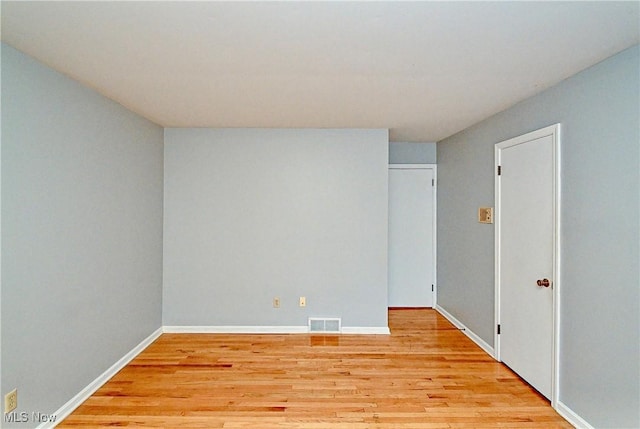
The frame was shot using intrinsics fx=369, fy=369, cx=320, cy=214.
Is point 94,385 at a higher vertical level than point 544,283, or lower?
lower

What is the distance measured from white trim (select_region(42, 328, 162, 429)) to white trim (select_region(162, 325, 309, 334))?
33 centimetres

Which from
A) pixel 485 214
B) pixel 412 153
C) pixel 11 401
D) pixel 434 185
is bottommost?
pixel 11 401

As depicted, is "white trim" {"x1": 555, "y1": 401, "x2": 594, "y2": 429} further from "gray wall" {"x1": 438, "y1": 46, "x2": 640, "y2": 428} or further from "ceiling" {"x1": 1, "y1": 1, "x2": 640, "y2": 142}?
"ceiling" {"x1": 1, "y1": 1, "x2": 640, "y2": 142}

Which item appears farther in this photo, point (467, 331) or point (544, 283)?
point (467, 331)

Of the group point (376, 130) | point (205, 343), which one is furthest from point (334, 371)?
point (376, 130)

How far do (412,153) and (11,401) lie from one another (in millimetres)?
4821

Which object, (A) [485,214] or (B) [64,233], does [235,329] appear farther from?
(A) [485,214]

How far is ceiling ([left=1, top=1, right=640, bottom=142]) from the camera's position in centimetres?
170

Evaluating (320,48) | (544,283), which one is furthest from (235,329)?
(320,48)

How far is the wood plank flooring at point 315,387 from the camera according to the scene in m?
2.54

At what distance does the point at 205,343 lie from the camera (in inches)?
156

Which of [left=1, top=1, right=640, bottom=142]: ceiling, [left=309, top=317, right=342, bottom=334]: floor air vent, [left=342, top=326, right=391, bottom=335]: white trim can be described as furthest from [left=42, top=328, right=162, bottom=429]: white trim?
[left=1, top=1, right=640, bottom=142]: ceiling

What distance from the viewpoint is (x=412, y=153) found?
17.3 feet

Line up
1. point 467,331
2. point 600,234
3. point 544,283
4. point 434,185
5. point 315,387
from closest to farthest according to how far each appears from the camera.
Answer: point 600,234 → point 544,283 → point 315,387 → point 467,331 → point 434,185
